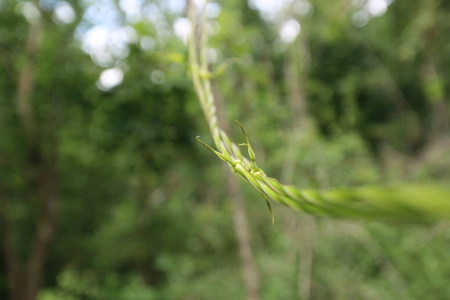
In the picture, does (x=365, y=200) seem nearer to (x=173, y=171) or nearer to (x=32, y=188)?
(x=173, y=171)

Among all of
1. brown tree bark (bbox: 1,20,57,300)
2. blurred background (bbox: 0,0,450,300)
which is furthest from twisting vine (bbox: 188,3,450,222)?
brown tree bark (bbox: 1,20,57,300)

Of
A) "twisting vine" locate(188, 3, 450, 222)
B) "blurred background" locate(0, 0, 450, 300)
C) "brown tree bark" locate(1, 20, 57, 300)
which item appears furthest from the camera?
"brown tree bark" locate(1, 20, 57, 300)

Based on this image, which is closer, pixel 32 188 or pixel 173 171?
pixel 173 171

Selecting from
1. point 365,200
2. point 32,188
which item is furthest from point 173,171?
point 365,200

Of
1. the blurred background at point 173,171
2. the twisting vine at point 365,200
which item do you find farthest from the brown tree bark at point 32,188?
the twisting vine at point 365,200

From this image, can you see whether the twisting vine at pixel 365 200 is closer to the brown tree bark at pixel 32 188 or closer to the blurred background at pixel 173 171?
the blurred background at pixel 173 171

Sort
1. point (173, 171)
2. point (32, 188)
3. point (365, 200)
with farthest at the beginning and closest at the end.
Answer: point (32, 188) → point (173, 171) → point (365, 200)

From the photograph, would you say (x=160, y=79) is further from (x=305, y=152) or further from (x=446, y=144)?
(x=446, y=144)

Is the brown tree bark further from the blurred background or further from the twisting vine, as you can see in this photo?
the twisting vine
